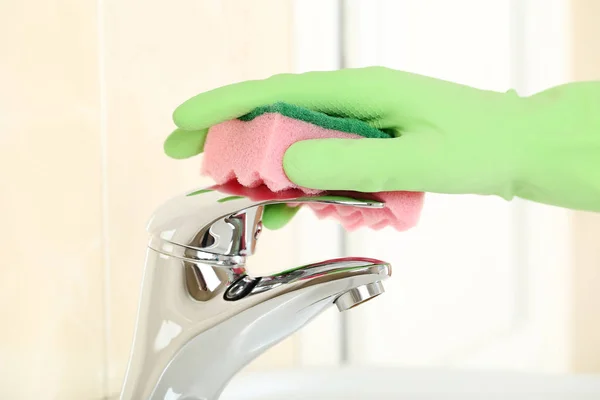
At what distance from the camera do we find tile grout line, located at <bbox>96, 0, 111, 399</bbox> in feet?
1.88

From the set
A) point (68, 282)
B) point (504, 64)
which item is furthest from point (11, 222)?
point (504, 64)

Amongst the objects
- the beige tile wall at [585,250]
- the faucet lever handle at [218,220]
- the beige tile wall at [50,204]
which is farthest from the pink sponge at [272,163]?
the beige tile wall at [585,250]

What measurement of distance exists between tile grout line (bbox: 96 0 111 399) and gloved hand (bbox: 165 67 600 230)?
207 millimetres

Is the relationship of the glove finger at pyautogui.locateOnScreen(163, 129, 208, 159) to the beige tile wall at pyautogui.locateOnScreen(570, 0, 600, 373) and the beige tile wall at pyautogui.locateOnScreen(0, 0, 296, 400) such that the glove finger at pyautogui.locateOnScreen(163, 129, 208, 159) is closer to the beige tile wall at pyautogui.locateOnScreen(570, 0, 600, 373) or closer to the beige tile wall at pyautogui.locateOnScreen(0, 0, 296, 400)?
the beige tile wall at pyautogui.locateOnScreen(0, 0, 296, 400)

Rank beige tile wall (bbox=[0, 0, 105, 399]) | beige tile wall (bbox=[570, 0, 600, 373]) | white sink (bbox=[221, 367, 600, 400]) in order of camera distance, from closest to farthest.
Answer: beige tile wall (bbox=[0, 0, 105, 399]) → white sink (bbox=[221, 367, 600, 400]) → beige tile wall (bbox=[570, 0, 600, 373])

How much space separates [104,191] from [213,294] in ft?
0.68

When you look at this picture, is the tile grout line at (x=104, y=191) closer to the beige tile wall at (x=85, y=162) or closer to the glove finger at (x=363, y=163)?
the beige tile wall at (x=85, y=162)

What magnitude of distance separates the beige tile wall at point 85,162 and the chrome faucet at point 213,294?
0.38 feet

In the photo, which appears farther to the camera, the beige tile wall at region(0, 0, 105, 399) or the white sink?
the white sink

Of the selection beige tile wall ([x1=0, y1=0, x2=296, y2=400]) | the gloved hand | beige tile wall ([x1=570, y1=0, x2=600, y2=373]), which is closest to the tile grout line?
beige tile wall ([x1=0, y1=0, x2=296, y2=400])

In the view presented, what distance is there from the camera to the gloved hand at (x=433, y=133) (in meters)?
0.37

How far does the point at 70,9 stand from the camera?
534 mm

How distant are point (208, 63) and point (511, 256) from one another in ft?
1.88

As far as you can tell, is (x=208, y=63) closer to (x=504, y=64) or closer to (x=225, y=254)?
(x=225, y=254)
